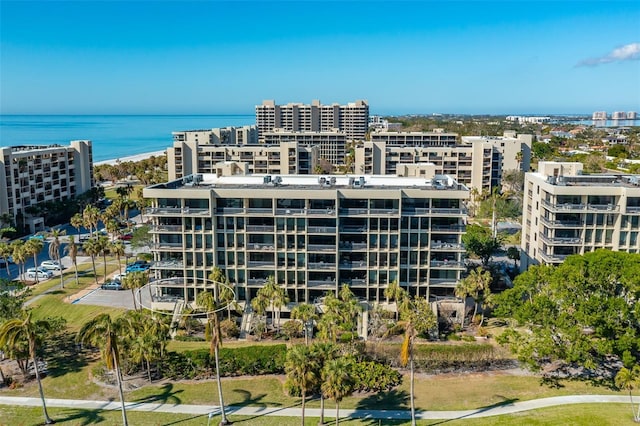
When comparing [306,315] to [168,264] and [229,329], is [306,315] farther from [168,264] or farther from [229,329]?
[168,264]

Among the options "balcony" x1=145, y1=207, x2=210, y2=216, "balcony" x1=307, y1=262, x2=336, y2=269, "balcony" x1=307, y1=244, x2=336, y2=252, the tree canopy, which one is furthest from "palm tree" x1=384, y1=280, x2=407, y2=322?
"balcony" x1=145, y1=207, x2=210, y2=216

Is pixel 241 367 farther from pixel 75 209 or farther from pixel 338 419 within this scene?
pixel 75 209

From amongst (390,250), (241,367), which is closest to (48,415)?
(241,367)

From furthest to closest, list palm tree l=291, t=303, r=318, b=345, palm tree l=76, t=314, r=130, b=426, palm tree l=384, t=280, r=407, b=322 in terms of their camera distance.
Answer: palm tree l=384, t=280, r=407, b=322 < palm tree l=291, t=303, r=318, b=345 < palm tree l=76, t=314, r=130, b=426

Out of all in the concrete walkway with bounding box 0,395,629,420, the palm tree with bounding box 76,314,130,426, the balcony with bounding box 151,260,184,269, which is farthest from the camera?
the balcony with bounding box 151,260,184,269

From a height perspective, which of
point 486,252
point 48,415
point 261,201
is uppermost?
point 261,201

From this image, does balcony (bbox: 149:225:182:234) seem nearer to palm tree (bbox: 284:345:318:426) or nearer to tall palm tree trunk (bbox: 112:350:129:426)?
tall palm tree trunk (bbox: 112:350:129:426)
